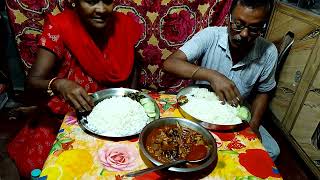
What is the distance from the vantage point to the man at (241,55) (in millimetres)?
1940

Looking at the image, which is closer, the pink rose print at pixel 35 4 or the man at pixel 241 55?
the man at pixel 241 55

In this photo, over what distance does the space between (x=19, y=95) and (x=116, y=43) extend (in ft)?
5.90

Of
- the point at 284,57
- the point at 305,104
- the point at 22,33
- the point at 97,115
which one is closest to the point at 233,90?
the point at 97,115

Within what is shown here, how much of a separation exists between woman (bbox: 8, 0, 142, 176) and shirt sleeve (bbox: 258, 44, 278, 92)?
1181mm

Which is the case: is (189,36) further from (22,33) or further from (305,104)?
(22,33)

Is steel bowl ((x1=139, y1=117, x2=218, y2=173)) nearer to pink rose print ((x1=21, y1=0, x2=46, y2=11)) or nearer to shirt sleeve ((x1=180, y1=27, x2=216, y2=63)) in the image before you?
shirt sleeve ((x1=180, y1=27, x2=216, y2=63))

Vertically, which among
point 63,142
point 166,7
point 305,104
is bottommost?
point 305,104

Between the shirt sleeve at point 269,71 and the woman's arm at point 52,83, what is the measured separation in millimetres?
1455

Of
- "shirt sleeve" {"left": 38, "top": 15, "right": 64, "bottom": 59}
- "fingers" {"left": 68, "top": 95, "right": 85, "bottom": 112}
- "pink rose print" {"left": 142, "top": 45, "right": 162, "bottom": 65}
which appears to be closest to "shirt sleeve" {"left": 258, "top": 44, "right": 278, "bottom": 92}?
"pink rose print" {"left": 142, "top": 45, "right": 162, "bottom": 65}

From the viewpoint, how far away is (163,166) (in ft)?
3.91

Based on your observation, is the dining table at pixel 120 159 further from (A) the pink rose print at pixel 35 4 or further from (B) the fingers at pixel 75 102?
(A) the pink rose print at pixel 35 4

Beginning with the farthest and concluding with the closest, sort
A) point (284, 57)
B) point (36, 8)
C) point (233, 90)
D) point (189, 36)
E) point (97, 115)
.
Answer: point (284, 57) < point (189, 36) < point (36, 8) < point (233, 90) < point (97, 115)

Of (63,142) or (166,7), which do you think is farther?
(166,7)

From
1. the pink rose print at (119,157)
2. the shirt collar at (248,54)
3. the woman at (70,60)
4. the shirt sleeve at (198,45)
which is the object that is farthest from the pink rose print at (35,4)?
the pink rose print at (119,157)
